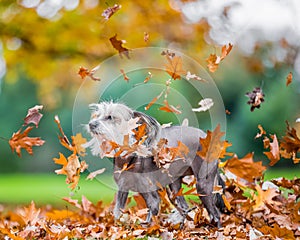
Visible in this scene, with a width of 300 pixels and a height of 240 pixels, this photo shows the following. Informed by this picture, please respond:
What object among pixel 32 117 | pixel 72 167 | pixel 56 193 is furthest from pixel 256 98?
pixel 56 193

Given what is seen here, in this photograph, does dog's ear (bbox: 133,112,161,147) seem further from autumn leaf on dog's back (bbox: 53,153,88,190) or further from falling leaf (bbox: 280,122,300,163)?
falling leaf (bbox: 280,122,300,163)

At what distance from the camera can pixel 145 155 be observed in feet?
Result: 7.22

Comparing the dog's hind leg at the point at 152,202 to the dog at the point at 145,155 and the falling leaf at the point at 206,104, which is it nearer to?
the dog at the point at 145,155

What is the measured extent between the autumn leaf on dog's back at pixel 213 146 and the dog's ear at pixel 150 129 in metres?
0.22

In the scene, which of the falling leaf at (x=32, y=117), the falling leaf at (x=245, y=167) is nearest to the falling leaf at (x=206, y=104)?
the falling leaf at (x=245, y=167)

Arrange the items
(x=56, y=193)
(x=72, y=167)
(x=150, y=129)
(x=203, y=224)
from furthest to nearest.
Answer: (x=56, y=193)
(x=203, y=224)
(x=72, y=167)
(x=150, y=129)

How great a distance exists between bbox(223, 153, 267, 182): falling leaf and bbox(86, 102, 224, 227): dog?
0.44 feet

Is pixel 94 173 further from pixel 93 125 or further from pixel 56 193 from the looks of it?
pixel 56 193

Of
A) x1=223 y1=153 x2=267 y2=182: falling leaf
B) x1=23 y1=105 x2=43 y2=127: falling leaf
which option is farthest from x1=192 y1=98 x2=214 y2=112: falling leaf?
x1=23 y1=105 x2=43 y2=127: falling leaf

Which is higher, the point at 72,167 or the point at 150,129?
the point at 150,129

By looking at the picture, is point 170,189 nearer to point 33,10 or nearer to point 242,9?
point 242,9

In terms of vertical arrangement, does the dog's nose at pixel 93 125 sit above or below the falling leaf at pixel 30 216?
above

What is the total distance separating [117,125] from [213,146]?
17.1 inches

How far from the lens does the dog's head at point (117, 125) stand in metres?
2.21
